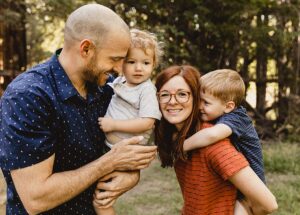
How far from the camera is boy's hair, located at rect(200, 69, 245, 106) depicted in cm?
239

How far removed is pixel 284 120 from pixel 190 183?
6.79m

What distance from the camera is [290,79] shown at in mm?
8781

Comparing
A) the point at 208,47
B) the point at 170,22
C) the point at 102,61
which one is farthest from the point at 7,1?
the point at 102,61

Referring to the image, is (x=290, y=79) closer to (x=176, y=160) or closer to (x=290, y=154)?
(x=290, y=154)

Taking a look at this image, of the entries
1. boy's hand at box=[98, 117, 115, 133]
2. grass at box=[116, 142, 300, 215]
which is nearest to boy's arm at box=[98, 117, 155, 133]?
boy's hand at box=[98, 117, 115, 133]

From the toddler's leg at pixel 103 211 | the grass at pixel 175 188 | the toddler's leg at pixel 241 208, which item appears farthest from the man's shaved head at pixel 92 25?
the grass at pixel 175 188

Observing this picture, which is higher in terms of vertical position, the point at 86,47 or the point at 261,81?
the point at 86,47

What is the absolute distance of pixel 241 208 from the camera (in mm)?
2393

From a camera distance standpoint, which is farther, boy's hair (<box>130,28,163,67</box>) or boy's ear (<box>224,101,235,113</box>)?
boy's hair (<box>130,28,163,67</box>)

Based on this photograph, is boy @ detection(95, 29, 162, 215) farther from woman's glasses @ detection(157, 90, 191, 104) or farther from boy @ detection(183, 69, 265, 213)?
Answer: boy @ detection(183, 69, 265, 213)

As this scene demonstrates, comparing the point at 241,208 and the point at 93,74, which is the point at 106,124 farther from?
the point at 241,208

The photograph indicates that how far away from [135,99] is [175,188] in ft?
11.5

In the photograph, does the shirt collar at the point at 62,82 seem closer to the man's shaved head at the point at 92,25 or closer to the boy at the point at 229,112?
the man's shaved head at the point at 92,25

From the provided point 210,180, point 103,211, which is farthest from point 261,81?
point 103,211
